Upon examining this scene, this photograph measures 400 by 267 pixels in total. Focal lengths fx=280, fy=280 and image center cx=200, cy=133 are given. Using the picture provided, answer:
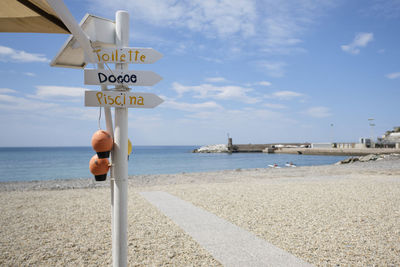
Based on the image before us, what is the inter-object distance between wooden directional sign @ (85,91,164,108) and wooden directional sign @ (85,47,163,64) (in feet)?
1.10

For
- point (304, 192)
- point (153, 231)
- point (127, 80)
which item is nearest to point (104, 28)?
point (127, 80)

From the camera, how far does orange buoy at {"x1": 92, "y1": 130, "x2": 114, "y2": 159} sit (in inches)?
105

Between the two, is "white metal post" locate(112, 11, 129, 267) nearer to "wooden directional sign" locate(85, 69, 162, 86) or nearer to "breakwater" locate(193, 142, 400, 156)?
"wooden directional sign" locate(85, 69, 162, 86)

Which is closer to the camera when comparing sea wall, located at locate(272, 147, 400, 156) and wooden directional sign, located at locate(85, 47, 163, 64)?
wooden directional sign, located at locate(85, 47, 163, 64)

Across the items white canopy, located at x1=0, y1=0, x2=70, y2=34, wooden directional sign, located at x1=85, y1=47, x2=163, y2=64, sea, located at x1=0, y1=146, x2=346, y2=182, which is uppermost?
white canopy, located at x1=0, y1=0, x2=70, y2=34

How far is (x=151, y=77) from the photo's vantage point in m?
2.90

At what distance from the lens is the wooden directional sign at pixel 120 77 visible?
9.18ft

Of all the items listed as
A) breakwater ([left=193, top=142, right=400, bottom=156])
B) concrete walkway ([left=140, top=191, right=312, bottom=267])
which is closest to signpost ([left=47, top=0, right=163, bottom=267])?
concrete walkway ([left=140, top=191, right=312, bottom=267])

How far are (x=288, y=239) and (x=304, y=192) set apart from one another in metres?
4.73

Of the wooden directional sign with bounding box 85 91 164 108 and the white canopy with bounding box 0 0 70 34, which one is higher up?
the white canopy with bounding box 0 0 70 34

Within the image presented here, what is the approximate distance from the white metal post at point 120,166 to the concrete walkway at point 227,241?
1.45m

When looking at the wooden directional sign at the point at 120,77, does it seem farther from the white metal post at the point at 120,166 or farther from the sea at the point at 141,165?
the sea at the point at 141,165

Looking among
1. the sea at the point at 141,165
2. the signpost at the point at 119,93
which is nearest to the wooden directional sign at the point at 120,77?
the signpost at the point at 119,93

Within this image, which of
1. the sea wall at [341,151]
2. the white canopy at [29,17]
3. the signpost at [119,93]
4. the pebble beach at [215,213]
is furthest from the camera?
the sea wall at [341,151]
